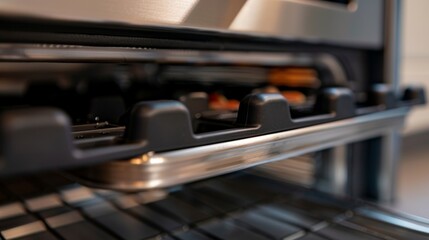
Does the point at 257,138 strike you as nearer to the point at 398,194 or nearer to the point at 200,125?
the point at 200,125

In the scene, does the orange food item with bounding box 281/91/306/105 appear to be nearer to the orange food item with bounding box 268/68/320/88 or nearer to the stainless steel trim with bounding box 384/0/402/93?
the orange food item with bounding box 268/68/320/88

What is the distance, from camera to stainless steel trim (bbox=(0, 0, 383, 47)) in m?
0.30

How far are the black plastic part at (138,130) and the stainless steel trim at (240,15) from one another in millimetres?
98

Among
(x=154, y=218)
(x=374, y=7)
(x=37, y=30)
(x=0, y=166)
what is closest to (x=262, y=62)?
(x=374, y=7)

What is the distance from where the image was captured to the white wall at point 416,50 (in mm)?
1212

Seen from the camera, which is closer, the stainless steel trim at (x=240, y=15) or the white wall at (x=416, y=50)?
the stainless steel trim at (x=240, y=15)

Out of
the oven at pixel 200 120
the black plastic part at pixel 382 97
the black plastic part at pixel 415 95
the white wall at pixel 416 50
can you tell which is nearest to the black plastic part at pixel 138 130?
the oven at pixel 200 120

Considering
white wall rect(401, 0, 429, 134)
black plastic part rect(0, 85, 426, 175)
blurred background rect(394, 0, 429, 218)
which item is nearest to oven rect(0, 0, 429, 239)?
black plastic part rect(0, 85, 426, 175)

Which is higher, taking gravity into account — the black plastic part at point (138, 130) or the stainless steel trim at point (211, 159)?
the black plastic part at point (138, 130)

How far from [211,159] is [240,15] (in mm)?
183

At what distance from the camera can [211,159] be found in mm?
322

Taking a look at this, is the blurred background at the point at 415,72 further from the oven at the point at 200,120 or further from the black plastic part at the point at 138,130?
the black plastic part at the point at 138,130

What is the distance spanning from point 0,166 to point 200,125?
20 centimetres

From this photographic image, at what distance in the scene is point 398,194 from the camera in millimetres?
785
